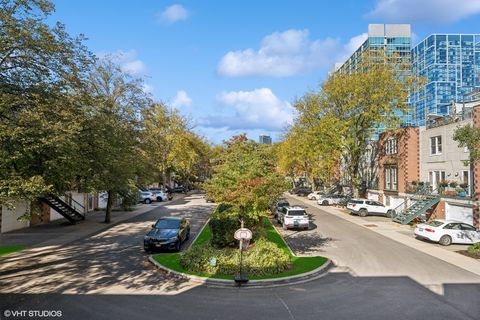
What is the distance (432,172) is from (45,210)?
33.3m

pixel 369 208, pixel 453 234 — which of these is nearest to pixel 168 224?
pixel 453 234

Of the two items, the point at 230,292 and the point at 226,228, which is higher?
the point at 226,228

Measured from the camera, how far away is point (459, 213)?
1137 inches

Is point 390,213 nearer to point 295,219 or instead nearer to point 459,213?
point 459,213

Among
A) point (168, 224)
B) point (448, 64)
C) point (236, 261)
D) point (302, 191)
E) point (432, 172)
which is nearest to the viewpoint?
point (236, 261)

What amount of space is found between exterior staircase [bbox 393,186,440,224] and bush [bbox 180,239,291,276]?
62.9 feet

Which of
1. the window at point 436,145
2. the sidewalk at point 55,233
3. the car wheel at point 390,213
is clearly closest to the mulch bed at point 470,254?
the window at point 436,145

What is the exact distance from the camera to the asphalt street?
1122cm

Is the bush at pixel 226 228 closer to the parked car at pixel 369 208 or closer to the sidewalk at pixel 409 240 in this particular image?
the sidewalk at pixel 409 240

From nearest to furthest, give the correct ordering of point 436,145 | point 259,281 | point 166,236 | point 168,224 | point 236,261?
point 259,281 → point 236,261 → point 166,236 → point 168,224 → point 436,145

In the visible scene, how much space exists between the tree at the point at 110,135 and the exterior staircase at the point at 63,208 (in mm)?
2463

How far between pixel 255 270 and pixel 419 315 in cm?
607

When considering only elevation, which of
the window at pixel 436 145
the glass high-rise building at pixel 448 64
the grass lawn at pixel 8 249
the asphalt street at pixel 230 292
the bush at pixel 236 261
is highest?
the glass high-rise building at pixel 448 64

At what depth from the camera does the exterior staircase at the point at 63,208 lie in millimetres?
29622
